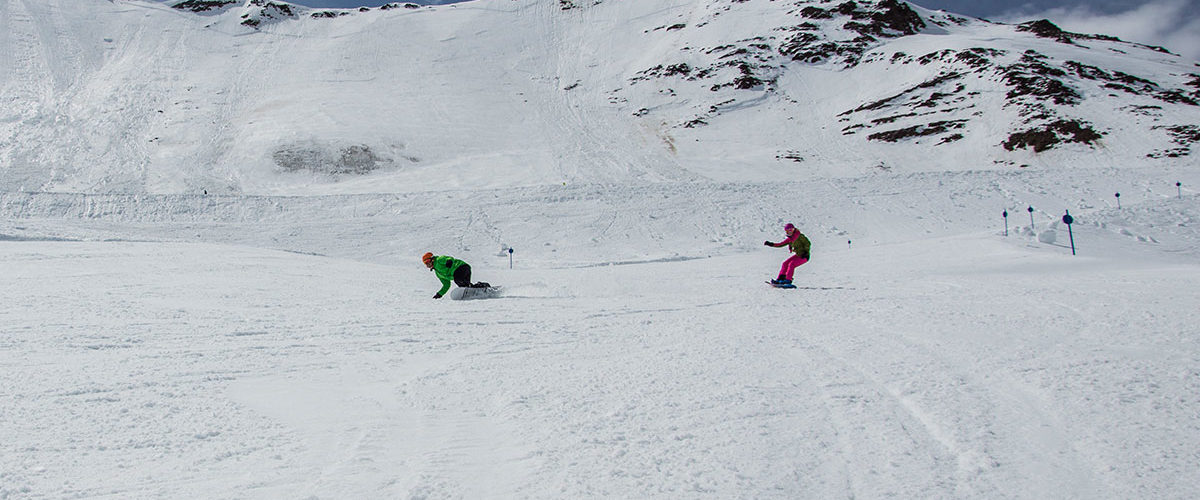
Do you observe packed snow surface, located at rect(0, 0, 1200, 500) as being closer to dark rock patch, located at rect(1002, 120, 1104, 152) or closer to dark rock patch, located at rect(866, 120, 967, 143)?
dark rock patch, located at rect(1002, 120, 1104, 152)

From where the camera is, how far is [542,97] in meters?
58.6

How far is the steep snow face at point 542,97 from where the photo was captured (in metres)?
38.7

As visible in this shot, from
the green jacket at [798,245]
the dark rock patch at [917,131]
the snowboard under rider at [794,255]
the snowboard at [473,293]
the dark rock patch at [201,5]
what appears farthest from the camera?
the dark rock patch at [201,5]

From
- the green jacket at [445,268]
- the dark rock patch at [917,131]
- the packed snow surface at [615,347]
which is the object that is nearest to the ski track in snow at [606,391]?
the packed snow surface at [615,347]

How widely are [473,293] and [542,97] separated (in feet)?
169

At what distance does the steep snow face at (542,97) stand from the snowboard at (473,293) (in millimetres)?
23954

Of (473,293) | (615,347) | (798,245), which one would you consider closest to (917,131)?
(798,245)

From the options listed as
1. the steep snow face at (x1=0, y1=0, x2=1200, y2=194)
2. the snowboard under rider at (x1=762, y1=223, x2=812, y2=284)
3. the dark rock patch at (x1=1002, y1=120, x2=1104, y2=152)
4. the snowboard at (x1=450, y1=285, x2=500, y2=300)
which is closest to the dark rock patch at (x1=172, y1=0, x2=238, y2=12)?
the steep snow face at (x1=0, y1=0, x2=1200, y2=194)

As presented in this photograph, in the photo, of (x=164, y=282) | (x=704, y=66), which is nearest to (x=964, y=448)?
(x=164, y=282)

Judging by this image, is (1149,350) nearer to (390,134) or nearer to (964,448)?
(964,448)

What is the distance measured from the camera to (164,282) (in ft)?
30.6

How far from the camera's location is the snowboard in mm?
8983

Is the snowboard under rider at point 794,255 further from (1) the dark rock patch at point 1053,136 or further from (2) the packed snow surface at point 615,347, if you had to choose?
(1) the dark rock patch at point 1053,136

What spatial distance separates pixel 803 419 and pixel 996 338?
285 cm
